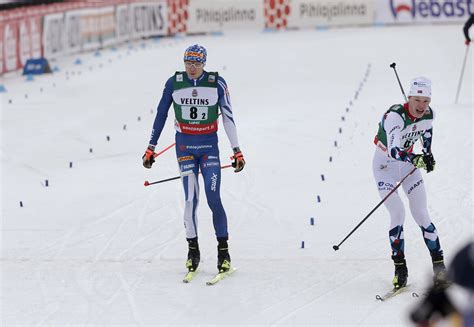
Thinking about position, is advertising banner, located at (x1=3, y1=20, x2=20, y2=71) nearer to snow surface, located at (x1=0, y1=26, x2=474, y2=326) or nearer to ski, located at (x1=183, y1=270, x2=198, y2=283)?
snow surface, located at (x1=0, y1=26, x2=474, y2=326)

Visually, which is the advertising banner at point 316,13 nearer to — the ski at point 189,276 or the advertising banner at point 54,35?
the advertising banner at point 54,35

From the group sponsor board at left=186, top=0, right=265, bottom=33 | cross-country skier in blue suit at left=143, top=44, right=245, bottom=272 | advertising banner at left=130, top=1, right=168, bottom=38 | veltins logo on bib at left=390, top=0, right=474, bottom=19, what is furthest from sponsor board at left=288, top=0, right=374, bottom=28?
cross-country skier in blue suit at left=143, top=44, right=245, bottom=272

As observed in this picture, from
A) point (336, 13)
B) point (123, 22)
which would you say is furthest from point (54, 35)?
point (336, 13)

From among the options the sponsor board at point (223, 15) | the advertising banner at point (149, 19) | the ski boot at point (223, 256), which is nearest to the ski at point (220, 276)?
the ski boot at point (223, 256)

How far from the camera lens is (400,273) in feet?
27.0

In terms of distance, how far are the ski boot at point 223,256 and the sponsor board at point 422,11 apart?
27.0 m

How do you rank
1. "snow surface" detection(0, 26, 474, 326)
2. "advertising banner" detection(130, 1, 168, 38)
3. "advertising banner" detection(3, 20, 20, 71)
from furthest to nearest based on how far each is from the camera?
"advertising banner" detection(130, 1, 168, 38), "advertising banner" detection(3, 20, 20, 71), "snow surface" detection(0, 26, 474, 326)

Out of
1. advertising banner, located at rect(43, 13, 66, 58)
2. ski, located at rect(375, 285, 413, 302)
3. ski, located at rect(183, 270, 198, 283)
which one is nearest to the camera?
ski, located at rect(375, 285, 413, 302)

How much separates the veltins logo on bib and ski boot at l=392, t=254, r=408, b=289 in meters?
27.2

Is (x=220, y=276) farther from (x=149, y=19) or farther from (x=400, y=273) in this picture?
(x=149, y=19)

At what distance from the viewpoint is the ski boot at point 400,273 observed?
324 inches

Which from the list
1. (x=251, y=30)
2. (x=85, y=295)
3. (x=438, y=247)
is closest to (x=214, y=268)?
(x=85, y=295)

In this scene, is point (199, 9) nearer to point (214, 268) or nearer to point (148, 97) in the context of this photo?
point (148, 97)

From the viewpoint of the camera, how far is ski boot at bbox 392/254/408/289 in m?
8.23
